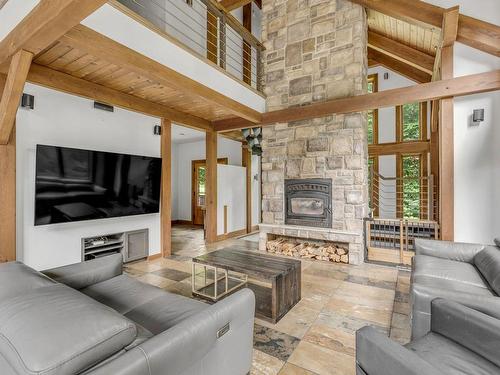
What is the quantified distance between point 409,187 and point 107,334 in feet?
29.8

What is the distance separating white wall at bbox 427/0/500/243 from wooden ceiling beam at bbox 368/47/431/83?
325 centimetres

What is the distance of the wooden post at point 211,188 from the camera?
5586mm

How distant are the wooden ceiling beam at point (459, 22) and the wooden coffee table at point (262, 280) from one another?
361 centimetres

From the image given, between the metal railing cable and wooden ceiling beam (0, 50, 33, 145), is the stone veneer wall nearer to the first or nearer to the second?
the metal railing cable

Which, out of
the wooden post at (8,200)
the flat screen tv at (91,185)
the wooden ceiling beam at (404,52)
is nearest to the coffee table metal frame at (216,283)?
the flat screen tv at (91,185)

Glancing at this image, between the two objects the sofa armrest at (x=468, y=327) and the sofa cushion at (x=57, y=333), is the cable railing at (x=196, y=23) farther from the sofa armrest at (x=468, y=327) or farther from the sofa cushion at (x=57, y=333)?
the sofa armrest at (x=468, y=327)

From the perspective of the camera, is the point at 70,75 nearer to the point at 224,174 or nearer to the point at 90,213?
the point at 90,213

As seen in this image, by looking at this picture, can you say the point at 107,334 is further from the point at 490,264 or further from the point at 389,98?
the point at 389,98

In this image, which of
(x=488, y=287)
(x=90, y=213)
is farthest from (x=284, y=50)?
(x=488, y=287)

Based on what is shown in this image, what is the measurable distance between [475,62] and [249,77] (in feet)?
13.5

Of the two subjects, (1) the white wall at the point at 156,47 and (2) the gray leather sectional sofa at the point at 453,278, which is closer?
(2) the gray leather sectional sofa at the point at 453,278

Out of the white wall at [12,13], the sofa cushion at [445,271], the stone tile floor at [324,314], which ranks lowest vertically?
the stone tile floor at [324,314]

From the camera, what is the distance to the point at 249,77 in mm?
6086

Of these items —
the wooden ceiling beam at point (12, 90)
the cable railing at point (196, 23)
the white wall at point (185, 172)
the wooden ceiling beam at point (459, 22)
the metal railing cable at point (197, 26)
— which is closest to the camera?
the wooden ceiling beam at point (12, 90)
